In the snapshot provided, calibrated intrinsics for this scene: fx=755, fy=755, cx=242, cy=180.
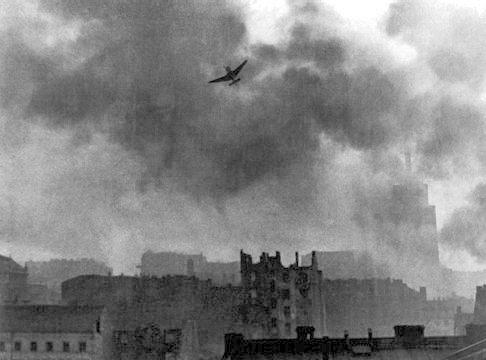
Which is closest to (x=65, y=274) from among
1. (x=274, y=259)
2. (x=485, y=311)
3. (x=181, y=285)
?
(x=181, y=285)

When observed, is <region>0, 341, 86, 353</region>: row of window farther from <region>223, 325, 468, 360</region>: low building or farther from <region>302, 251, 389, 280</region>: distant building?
<region>302, 251, 389, 280</region>: distant building

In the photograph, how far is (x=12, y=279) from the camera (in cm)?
10012

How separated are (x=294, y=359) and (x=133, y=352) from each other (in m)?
37.6

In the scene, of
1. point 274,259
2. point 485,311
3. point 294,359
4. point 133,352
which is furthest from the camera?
point 274,259

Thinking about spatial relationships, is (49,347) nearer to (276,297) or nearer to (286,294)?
(276,297)

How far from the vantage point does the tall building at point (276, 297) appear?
86.0m

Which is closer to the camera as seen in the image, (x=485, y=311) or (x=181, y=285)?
(x=485, y=311)

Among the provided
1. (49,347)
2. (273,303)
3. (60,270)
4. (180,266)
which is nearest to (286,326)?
(273,303)

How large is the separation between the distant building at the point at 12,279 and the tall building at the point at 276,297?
99.2 ft

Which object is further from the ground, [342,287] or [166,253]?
[166,253]

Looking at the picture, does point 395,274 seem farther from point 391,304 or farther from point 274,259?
point 274,259

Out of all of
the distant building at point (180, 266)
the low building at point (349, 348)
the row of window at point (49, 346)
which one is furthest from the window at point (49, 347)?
the distant building at point (180, 266)

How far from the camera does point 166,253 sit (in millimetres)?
137750

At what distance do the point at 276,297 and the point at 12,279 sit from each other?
37074 mm
